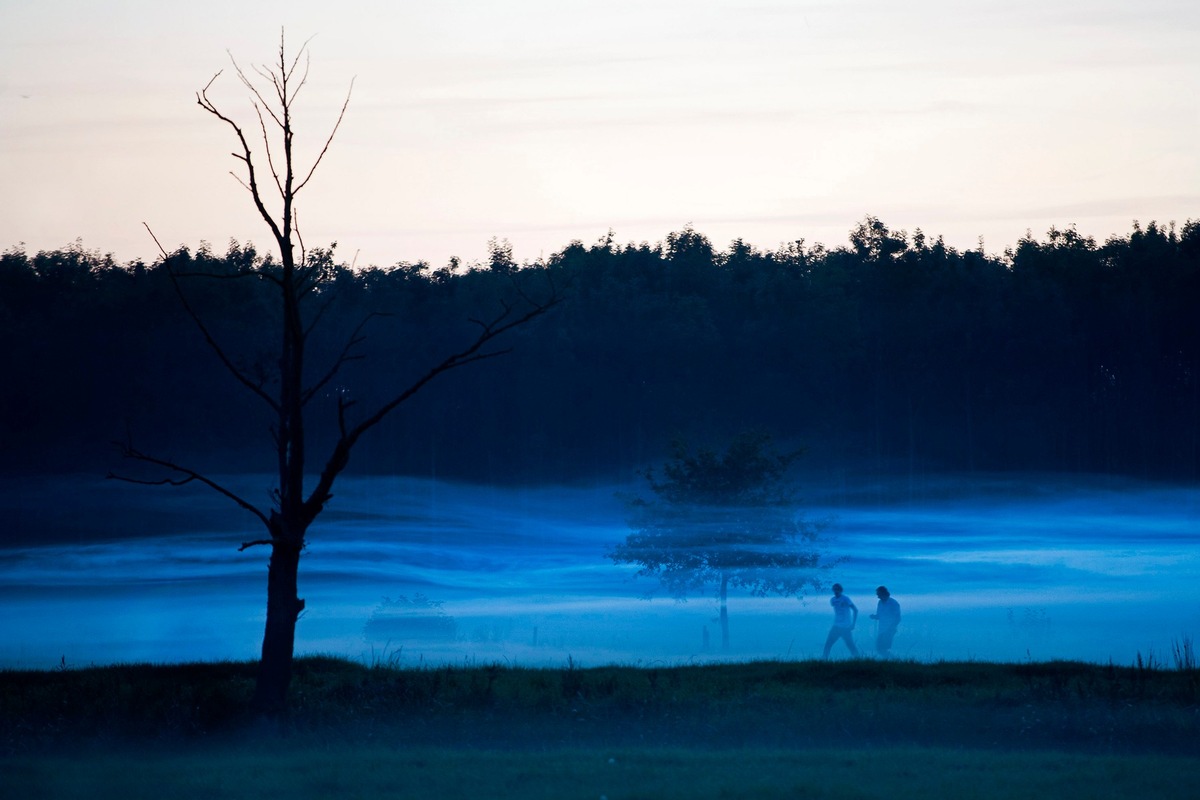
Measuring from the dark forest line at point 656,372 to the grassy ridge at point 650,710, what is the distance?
38.6 meters

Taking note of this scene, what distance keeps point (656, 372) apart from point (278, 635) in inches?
1785

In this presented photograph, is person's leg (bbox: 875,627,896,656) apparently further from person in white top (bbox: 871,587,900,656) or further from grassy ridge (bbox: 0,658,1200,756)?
grassy ridge (bbox: 0,658,1200,756)

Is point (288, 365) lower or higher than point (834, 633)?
higher

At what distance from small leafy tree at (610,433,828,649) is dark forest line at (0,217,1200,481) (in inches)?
830

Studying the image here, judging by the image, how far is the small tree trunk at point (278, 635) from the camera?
12.9 metres

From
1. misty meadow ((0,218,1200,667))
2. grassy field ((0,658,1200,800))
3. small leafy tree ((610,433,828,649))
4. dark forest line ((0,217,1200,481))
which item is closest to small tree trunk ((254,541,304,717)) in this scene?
grassy field ((0,658,1200,800))

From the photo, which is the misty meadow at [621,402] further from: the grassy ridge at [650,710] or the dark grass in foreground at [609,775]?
the dark grass in foreground at [609,775]

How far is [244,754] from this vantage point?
11.6 m

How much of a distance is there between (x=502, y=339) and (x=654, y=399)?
7493 millimetres

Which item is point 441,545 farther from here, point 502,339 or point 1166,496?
point 1166,496

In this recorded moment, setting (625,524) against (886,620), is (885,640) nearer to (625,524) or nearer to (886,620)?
(886,620)

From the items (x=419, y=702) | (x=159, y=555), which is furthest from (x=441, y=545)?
(x=419, y=702)

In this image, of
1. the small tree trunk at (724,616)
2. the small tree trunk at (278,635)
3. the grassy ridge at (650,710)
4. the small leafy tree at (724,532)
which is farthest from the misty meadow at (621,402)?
the small tree trunk at (278,635)

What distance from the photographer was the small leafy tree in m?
32.7
